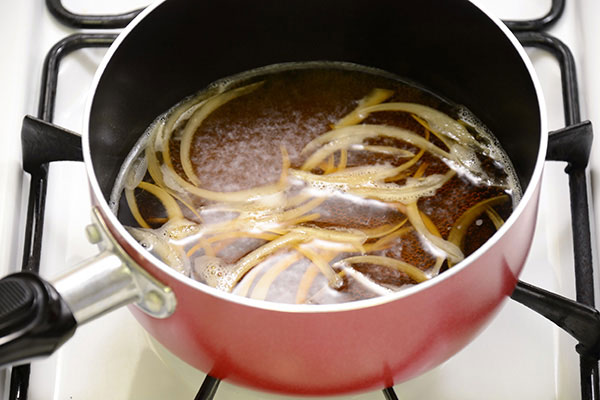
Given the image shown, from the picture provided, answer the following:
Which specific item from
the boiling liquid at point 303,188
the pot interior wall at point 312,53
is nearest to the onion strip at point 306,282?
the boiling liquid at point 303,188

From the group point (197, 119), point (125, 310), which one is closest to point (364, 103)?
point (197, 119)

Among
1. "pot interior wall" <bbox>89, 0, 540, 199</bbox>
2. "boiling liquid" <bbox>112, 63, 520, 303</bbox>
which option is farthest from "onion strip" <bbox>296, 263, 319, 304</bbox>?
"pot interior wall" <bbox>89, 0, 540, 199</bbox>

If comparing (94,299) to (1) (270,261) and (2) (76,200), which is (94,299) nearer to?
(1) (270,261)

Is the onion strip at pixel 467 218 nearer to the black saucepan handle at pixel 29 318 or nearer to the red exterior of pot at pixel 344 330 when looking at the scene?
the red exterior of pot at pixel 344 330

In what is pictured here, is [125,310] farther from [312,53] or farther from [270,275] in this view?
[312,53]

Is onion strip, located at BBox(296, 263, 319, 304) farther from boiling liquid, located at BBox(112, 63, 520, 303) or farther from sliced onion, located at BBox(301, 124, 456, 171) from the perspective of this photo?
sliced onion, located at BBox(301, 124, 456, 171)

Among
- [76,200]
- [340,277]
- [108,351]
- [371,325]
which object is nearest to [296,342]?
[371,325]
